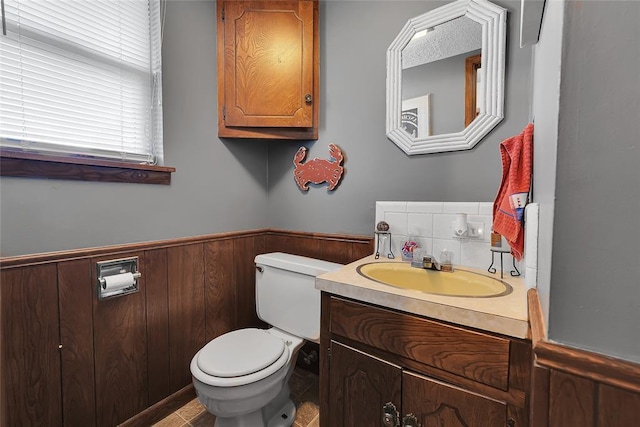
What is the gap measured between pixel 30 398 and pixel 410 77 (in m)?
2.02

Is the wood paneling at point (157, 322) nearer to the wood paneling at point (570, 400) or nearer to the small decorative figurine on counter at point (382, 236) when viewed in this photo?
the small decorative figurine on counter at point (382, 236)

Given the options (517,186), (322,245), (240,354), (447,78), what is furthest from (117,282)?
(447,78)

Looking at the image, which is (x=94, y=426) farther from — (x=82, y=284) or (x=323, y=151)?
(x=323, y=151)

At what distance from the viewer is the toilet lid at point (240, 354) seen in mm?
1085

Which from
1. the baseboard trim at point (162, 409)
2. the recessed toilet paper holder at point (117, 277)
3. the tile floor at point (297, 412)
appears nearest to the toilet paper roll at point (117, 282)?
the recessed toilet paper holder at point (117, 277)

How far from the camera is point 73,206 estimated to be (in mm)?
1074

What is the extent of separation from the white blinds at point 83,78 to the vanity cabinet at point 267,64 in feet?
1.12

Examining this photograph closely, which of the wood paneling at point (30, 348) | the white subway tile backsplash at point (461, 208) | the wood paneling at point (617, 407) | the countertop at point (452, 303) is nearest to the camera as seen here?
the wood paneling at point (617, 407)

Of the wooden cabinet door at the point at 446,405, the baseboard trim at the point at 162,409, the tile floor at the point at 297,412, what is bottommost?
the tile floor at the point at 297,412

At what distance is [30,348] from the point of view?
0.98 meters

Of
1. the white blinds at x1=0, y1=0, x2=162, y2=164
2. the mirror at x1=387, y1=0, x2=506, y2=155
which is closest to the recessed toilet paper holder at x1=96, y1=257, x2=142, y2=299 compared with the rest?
the white blinds at x1=0, y1=0, x2=162, y2=164

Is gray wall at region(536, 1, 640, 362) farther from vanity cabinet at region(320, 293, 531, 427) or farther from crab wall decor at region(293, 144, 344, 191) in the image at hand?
crab wall decor at region(293, 144, 344, 191)

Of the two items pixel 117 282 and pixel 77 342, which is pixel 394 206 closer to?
pixel 117 282

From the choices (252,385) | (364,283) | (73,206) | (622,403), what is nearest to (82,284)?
(73,206)
